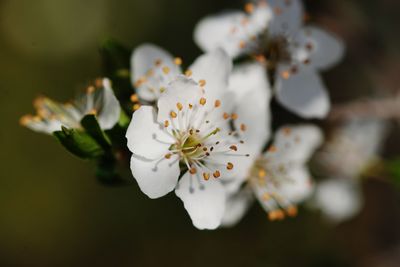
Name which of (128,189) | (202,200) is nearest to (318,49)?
(202,200)

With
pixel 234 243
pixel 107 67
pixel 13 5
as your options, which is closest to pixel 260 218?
pixel 234 243

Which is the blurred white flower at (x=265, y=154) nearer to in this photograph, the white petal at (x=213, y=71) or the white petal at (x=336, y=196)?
the white petal at (x=213, y=71)

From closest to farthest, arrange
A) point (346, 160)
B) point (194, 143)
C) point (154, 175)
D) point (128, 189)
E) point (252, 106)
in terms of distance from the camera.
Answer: point (154, 175), point (194, 143), point (252, 106), point (346, 160), point (128, 189)

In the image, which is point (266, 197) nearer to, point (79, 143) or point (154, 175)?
point (154, 175)

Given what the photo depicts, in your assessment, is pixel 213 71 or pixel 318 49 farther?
pixel 318 49

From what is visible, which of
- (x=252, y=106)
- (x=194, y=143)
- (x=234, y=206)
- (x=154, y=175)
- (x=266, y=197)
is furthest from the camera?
(x=234, y=206)

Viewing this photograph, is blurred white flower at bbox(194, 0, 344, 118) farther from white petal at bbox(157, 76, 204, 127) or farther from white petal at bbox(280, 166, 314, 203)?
white petal at bbox(157, 76, 204, 127)

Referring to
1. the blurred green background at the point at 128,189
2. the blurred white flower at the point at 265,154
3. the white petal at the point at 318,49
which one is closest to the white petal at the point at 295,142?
the blurred white flower at the point at 265,154

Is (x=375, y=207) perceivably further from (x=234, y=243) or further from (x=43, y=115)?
(x=43, y=115)
